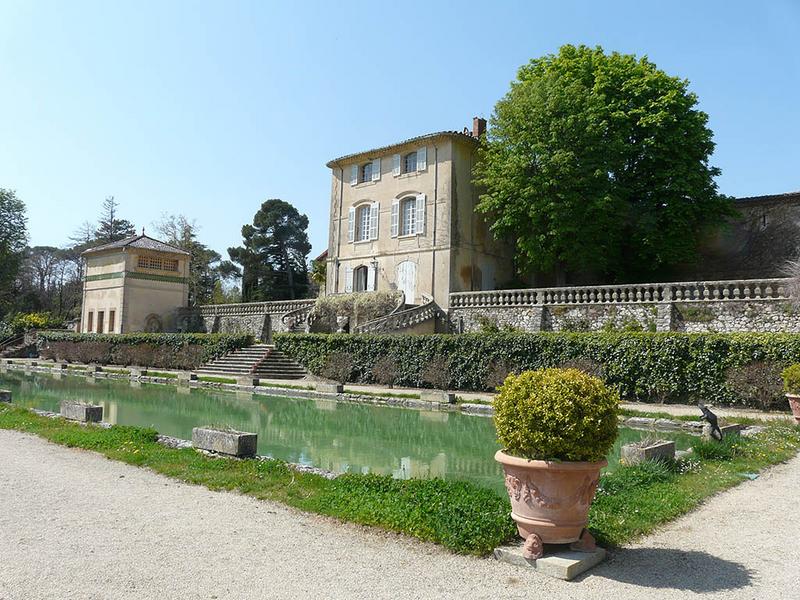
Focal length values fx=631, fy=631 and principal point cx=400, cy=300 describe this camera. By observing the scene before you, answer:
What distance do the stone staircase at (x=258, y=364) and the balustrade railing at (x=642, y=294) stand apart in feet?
25.0

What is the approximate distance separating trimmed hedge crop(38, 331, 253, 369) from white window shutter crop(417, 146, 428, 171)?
11231 millimetres

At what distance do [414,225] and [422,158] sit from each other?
Answer: 10.3ft

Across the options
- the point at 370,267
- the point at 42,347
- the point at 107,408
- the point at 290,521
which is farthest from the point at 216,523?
the point at 42,347

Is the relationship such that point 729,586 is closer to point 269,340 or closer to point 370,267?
point 370,267

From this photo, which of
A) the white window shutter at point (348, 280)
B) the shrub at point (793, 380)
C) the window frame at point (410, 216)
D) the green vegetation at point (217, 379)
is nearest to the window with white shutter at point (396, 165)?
the window frame at point (410, 216)

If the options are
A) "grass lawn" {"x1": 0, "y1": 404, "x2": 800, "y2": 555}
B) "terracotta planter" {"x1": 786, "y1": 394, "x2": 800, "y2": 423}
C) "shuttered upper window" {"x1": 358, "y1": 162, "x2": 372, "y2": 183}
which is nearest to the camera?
"grass lawn" {"x1": 0, "y1": 404, "x2": 800, "y2": 555}

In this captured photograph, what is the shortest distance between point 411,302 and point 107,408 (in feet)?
51.0

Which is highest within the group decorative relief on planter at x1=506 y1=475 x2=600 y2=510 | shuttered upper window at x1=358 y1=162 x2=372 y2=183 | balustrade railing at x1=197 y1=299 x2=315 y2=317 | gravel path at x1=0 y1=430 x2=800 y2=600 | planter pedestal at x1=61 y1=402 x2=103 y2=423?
shuttered upper window at x1=358 y1=162 x2=372 y2=183

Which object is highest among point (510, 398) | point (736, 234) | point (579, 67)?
point (579, 67)

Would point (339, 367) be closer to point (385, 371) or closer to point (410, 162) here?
point (385, 371)

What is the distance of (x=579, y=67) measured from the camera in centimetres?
2670

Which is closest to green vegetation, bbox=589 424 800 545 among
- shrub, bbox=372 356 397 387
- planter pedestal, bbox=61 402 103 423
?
planter pedestal, bbox=61 402 103 423

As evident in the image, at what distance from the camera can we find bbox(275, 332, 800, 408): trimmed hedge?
15172 millimetres

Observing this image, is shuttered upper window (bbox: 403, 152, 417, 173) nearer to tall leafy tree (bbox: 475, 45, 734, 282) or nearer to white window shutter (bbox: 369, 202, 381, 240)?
white window shutter (bbox: 369, 202, 381, 240)
